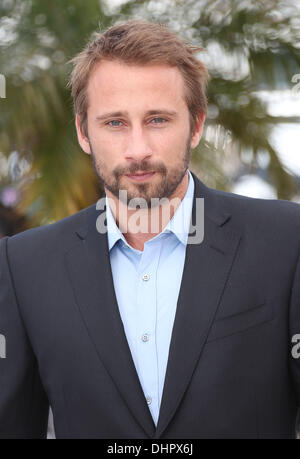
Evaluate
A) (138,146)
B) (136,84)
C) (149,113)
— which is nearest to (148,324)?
(138,146)

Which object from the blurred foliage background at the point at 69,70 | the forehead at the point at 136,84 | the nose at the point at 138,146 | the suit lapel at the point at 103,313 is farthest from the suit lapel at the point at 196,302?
the blurred foliage background at the point at 69,70

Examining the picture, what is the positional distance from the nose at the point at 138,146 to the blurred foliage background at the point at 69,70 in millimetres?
3530

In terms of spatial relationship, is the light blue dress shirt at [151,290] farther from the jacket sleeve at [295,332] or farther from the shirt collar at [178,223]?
the jacket sleeve at [295,332]

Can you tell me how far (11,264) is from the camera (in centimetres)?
268

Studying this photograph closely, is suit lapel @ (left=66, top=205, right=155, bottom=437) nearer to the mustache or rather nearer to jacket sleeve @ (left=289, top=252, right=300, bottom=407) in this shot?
the mustache

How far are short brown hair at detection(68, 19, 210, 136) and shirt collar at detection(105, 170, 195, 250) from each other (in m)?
0.33

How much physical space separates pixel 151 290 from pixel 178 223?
10.7 inches

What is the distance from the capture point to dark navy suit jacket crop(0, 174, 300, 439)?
7.53 feet

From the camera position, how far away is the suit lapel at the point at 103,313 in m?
2.33

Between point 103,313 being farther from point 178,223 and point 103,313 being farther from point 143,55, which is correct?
point 143,55

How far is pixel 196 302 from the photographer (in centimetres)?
236

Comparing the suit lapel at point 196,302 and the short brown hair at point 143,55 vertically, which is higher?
the short brown hair at point 143,55

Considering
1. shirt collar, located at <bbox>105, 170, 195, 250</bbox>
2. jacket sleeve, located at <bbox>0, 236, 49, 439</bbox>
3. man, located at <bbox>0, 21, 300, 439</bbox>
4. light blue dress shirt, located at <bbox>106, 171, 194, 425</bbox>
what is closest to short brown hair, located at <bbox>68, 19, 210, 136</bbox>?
man, located at <bbox>0, 21, 300, 439</bbox>
